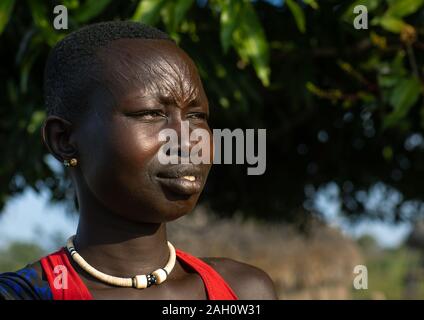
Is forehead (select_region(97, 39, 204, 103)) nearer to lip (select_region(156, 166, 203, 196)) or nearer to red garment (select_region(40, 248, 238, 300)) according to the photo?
lip (select_region(156, 166, 203, 196))

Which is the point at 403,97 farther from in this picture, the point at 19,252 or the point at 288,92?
the point at 19,252

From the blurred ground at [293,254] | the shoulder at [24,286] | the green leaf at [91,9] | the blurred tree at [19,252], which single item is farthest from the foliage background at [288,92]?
the blurred tree at [19,252]

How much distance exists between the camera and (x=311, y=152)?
6469mm

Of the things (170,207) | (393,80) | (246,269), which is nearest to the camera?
(170,207)

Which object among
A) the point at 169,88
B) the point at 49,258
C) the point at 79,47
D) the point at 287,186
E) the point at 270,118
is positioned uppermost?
the point at 270,118

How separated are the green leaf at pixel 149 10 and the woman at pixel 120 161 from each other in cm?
103

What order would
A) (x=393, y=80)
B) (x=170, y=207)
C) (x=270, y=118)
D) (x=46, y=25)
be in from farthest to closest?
(x=270, y=118), (x=393, y=80), (x=46, y=25), (x=170, y=207)

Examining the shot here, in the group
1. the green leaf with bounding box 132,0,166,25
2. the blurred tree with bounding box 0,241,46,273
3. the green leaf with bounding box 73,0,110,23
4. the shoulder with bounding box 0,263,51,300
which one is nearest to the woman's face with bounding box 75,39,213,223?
the shoulder with bounding box 0,263,51,300

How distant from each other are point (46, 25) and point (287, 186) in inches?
134

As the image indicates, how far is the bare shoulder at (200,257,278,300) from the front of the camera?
2.50 meters

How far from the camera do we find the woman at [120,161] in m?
2.15

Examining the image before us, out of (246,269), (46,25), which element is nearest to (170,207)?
(246,269)

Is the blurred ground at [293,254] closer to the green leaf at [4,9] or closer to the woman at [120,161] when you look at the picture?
the green leaf at [4,9]
